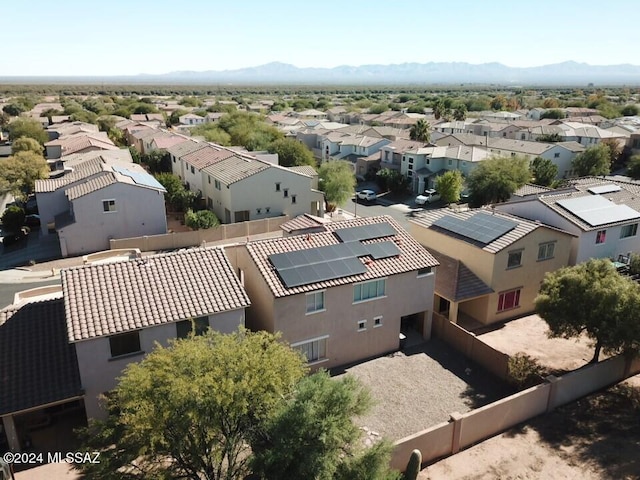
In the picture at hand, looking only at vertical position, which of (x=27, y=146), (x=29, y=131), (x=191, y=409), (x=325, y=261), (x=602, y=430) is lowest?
(x=602, y=430)

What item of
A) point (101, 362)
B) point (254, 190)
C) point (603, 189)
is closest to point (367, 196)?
point (254, 190)

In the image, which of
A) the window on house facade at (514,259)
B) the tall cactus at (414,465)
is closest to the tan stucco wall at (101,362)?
the tall cactus at (414,465)

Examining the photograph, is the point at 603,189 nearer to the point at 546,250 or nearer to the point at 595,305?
the point at 546,250

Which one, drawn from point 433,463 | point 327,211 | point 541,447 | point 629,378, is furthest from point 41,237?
point 629,378

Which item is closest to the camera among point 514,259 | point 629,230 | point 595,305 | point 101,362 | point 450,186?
point 101,362

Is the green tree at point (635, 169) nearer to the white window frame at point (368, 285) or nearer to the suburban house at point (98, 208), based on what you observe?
Answer: the white window frame at point (368, 285)

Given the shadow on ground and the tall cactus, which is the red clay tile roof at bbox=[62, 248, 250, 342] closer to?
the tall cactus

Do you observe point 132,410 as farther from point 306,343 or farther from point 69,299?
point 306,343
